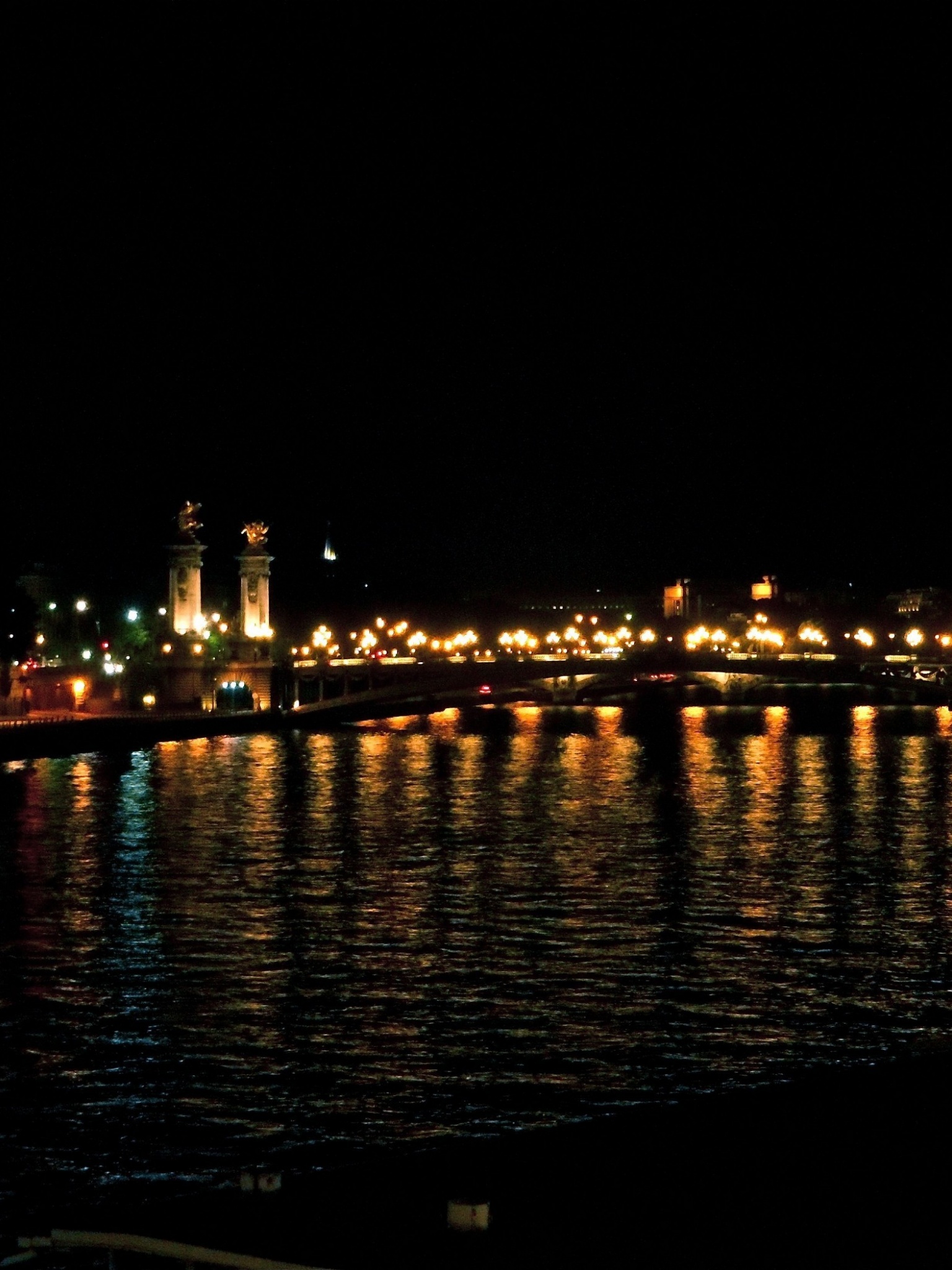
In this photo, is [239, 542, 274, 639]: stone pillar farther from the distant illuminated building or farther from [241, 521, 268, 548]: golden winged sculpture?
the distant illuminated building

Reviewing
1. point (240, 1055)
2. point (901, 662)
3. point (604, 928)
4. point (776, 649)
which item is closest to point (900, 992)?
point (604, 928)

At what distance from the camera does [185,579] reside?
61.8 meters

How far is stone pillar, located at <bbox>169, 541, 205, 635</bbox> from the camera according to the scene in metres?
60.7

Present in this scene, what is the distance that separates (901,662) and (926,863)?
4321 cm

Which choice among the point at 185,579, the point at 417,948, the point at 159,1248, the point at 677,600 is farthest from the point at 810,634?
the point at 159,1248

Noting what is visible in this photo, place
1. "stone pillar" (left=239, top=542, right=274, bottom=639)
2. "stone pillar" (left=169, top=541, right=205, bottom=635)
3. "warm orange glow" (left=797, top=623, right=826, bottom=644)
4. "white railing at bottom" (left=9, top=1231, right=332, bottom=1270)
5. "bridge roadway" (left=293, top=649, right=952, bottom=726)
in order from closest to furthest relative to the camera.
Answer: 1. "white railing at bottom" (left=9, top=1231, right=332, bottom=1270)
2. "stone pillar" (left=169, top=541, right=205, bottom=635)
3. "bridge roadway" (left=293, top=649, right=952, bottom=726)
4. "stone pillar" (left=239, top=542, right=274, bottom=639)
5. "warm orange glow" (left=797, top=623, right=826, bottom=644)

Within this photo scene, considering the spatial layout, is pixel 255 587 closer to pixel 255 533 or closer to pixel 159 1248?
pixel 255 533

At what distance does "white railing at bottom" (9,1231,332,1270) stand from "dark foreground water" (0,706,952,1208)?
13.8 ft

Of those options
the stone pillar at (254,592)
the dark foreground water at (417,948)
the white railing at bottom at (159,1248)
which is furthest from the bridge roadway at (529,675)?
the white railing at bottom at (159,1248)

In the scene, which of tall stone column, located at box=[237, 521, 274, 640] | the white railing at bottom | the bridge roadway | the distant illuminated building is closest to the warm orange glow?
the distant illuminated building

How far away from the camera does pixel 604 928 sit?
67.3 feet

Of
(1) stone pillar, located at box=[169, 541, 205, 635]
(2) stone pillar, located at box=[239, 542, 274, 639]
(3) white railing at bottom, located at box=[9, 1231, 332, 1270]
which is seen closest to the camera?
(3) white railing at bottom, located at box=[9, 1231, 332, 1270]

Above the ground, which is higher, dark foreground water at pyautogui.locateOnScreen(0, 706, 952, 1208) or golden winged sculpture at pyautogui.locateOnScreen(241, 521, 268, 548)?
golden winged sculpture at pyautogui.locateOnScreen(241, 521, 268, 548)

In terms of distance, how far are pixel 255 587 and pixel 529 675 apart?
1063 centimetres
